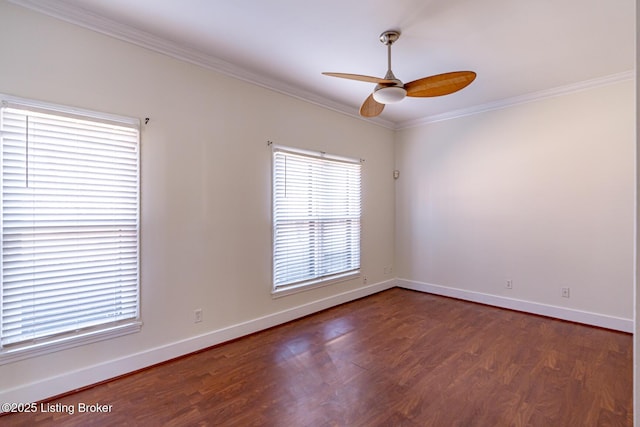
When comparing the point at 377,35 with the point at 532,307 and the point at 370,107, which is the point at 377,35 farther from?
the point at 532,307

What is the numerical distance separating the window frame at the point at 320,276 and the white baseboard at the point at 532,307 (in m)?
1.27

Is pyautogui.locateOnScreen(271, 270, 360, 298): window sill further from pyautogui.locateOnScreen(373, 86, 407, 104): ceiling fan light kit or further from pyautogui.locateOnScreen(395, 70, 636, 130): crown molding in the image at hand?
pyautogui.locateOnScreen(395, 70, 636, 130): crown molding

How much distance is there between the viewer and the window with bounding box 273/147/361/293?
11.3ft

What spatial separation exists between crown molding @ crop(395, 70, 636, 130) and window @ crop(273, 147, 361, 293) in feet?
4.66

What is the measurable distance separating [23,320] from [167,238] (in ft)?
3.35

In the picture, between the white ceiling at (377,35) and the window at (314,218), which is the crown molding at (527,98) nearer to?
the white ceiling at (377,35)

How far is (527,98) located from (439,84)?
2204mm

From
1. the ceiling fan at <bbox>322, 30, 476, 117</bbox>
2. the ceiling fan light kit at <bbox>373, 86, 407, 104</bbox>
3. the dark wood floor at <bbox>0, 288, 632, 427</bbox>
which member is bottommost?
the dark wood floor at <bbox>0, 288, 632, 427</bbox>

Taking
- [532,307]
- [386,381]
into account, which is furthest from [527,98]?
[386,381]

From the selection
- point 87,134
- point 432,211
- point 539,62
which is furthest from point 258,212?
point 539,62

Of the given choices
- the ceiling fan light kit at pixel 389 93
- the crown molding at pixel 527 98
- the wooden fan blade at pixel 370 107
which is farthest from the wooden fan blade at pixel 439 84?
the crown molding at pixel 527 98

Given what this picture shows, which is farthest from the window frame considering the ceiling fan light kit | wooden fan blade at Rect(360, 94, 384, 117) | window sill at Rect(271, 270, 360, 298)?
the ceiling fan light kit

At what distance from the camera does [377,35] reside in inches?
97.7

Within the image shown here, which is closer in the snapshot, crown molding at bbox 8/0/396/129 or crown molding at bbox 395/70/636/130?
crown molding at bbox 8/0/396/129
